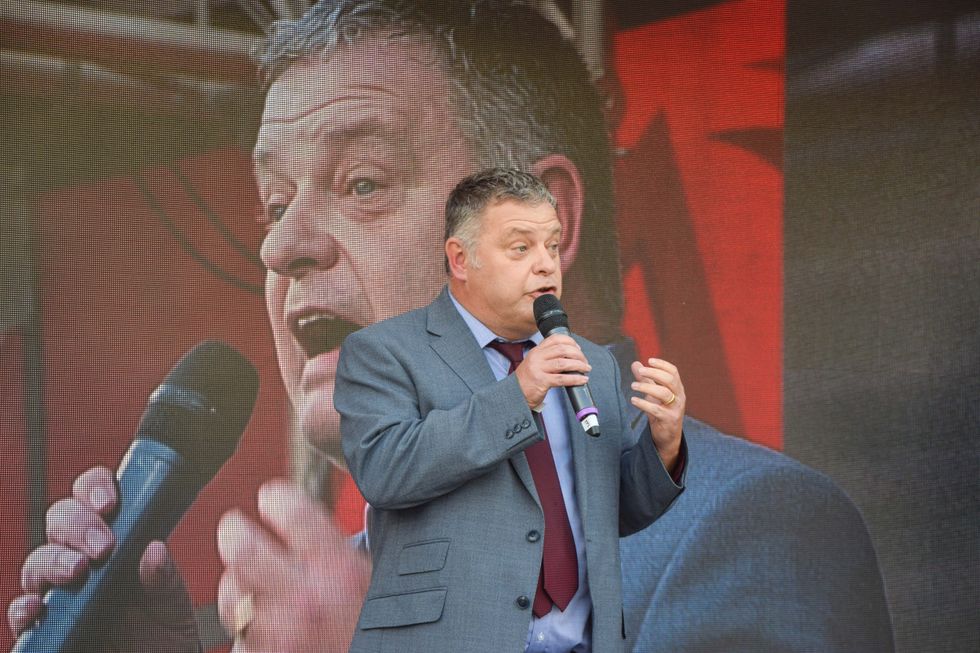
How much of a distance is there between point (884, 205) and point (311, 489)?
208cm

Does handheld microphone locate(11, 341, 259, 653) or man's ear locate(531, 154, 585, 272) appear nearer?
handheld microphone locate(11, 341, 259, 653)

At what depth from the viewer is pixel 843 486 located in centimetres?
365

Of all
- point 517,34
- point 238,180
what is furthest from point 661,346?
point 238,180

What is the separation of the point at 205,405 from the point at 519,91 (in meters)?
1.39

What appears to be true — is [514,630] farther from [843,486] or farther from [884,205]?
[884,205]

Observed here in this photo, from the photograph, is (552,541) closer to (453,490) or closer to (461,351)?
(453,490)

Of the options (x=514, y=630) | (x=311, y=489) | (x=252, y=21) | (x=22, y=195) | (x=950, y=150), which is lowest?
(x=514, y=630)

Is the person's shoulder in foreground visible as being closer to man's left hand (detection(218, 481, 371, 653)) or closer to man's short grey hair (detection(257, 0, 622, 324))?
man's short grey hair (detection(257, 0, 622, 324))

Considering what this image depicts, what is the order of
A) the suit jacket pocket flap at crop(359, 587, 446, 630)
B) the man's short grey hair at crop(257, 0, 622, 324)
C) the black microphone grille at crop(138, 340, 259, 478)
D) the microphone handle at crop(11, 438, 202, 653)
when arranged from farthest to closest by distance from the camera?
the man's short grey hair at crop(257, 0, 622, 324)
the black microphone grille at crop(138, 340, 259, 478)
the microphone handle at crop(11, 438, 202, 653)
the suit jacket pocket flap at crop(359, 587, 446, 630)

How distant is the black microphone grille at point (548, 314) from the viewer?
1.85 m

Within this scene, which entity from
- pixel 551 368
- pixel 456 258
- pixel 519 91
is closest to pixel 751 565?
pixel 519 91

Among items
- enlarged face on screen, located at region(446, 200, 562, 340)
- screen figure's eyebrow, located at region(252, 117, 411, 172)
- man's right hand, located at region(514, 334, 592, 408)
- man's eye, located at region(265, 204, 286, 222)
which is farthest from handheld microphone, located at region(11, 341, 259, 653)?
man's right hand, located at region(514, 334, 592, 408)

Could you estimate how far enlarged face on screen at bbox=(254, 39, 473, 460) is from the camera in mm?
3441

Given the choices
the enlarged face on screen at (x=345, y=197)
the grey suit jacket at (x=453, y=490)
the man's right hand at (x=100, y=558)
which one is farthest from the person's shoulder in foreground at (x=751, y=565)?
the grey suit jacket at (x=453, y=490)
